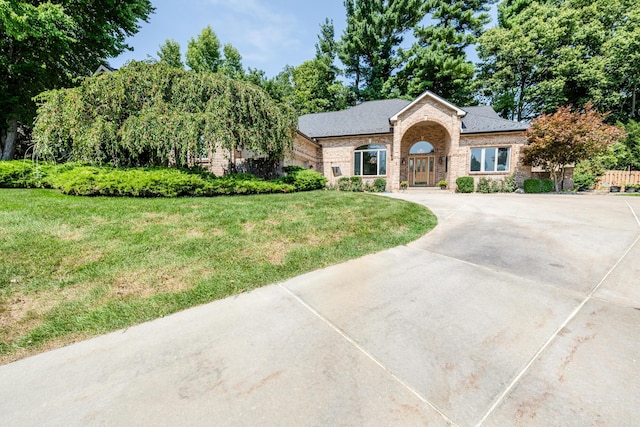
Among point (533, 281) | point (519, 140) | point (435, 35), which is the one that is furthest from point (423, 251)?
point (435, 35)

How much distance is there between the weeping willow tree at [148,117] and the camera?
7.53m

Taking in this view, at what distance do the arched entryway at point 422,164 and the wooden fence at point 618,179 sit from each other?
9.97 meters

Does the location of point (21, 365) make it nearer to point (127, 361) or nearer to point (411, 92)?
point (127, 361)

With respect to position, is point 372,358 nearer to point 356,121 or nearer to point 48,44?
point 356,121

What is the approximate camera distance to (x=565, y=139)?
1292 cm

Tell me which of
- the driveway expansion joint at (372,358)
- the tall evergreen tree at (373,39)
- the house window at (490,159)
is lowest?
the driveway expansion joint at (372,358)

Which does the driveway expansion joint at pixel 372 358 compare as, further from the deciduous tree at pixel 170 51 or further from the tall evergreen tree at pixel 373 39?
the deciduous tree at pixel 170 51

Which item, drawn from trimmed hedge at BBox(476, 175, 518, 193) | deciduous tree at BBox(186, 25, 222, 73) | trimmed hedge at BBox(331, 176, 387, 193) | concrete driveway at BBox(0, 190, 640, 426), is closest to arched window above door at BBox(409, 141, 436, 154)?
trimmed hedge at BBox(331, 176, 387, 193)

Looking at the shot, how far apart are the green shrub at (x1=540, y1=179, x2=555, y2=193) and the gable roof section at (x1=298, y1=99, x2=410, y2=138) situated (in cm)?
895

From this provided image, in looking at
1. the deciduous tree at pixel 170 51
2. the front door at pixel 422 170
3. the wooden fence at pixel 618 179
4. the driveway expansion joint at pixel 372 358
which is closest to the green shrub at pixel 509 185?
the front door at pixel 422 170

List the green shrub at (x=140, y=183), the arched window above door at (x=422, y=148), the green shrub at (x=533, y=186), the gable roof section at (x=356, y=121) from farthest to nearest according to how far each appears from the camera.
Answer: the arched window above door at (x=422, y=148), the gable roof section at (x=356, y=121), the green shrub at (x=533, y=186), the green shrub at (x=140, y=183)

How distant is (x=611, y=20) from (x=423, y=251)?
1326 inches

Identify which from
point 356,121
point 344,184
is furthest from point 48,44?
point 356,121

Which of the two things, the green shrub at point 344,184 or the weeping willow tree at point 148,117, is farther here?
the green shrub at point 344,184
